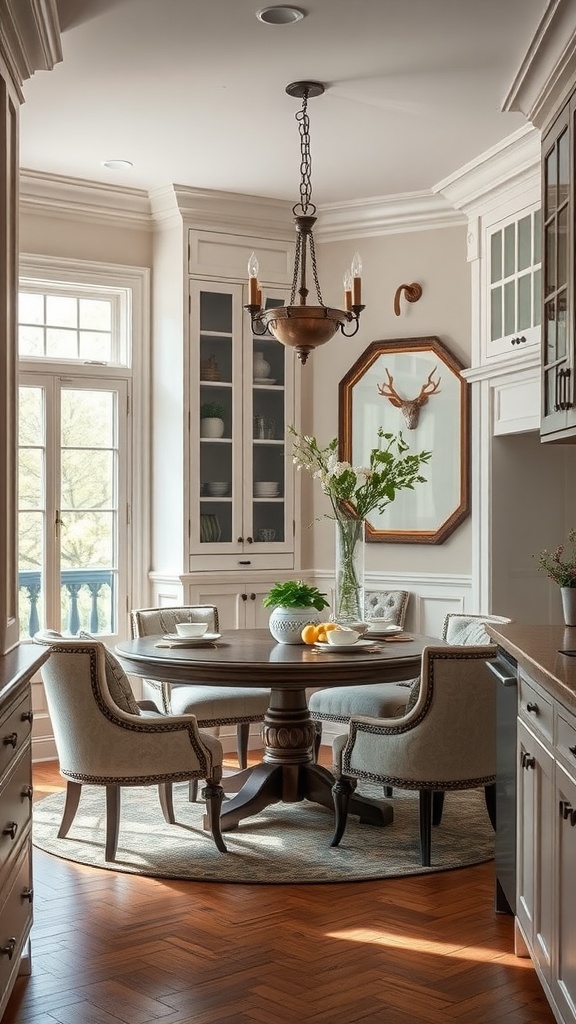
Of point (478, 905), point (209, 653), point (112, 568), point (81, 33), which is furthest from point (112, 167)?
point (478, 905)

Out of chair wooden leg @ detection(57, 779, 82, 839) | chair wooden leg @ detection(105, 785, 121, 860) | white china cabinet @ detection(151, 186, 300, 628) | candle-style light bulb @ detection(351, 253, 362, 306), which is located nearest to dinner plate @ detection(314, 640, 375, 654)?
chair wooden leg @ detection(105, 785, 121, 860)

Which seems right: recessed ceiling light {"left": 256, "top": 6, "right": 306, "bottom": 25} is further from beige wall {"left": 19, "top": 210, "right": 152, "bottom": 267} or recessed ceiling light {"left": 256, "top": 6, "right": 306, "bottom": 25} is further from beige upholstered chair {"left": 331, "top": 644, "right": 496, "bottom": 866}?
beige wall {"left": 19, "top": 210, "right": 152, "bottom": 267}

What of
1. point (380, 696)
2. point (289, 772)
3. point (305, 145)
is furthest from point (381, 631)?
point (305, 145)

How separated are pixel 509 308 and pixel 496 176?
654 millimetres

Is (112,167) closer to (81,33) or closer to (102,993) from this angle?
(81,33)

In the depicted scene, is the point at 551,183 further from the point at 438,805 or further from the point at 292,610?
the point at 438,805

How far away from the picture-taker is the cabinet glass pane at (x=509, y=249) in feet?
17.8

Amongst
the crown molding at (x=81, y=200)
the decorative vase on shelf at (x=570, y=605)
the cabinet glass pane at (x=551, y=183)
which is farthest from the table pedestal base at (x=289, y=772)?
the crown molding at (x=81, y=200)

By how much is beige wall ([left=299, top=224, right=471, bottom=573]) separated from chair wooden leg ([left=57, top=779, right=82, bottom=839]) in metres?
2.45

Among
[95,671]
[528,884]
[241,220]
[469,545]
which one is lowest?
[528,884]

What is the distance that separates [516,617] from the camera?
5.78 m

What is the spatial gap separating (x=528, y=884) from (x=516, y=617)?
2817 mm

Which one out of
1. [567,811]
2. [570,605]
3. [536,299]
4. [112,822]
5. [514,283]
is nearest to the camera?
[567,811]

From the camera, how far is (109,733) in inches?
162
